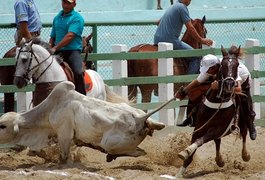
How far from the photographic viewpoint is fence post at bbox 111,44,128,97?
50.6 ft

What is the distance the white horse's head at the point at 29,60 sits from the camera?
43.8 ft

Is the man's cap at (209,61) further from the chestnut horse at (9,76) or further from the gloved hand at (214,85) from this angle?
the chestnut horse at (9,76)

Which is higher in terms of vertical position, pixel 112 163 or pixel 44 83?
pixel 44 83

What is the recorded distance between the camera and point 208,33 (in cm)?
1828

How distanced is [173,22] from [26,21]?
2784mm

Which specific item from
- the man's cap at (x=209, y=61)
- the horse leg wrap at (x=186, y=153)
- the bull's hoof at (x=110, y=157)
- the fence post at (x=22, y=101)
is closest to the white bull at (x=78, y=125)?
the bull's hoof at (x=110, y=157)

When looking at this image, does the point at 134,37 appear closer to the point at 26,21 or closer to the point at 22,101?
→ the point at 26,21

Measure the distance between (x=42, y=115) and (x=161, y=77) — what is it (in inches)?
140

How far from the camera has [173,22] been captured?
16.4 meters

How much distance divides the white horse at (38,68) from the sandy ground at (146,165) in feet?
2.85

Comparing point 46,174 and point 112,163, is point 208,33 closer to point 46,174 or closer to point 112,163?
point 112,163

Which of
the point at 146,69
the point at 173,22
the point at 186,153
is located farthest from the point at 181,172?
the point at 173,22

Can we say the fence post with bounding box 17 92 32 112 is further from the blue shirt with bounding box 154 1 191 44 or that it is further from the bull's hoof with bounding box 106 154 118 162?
the blue shirt with bounding box 154 1 191 44

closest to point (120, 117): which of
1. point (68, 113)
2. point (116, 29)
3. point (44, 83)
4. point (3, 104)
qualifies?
point (68, 113)
